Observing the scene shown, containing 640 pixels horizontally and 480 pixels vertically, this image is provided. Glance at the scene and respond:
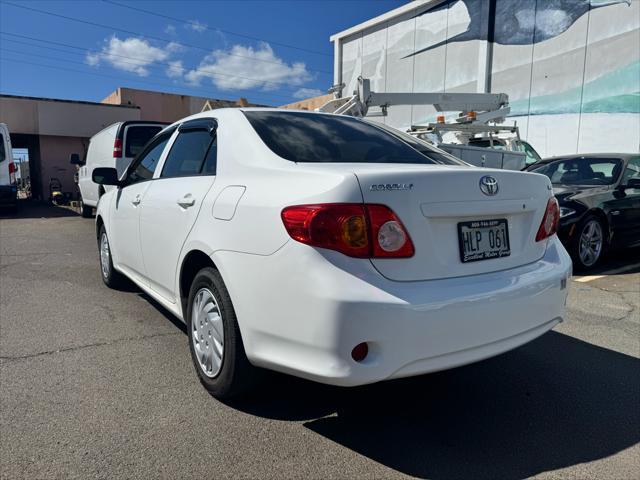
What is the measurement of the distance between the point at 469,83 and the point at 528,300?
18197mm

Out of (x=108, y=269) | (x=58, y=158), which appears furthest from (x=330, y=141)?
(x=58, y=158)

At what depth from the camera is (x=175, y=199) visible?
3271mm

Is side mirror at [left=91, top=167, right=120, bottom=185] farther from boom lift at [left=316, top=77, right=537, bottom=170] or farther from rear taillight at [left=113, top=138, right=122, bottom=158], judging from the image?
boom lift at [left=316, top=77, right=537, bottom=170]

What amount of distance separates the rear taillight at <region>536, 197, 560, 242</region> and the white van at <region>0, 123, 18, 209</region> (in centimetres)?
1442

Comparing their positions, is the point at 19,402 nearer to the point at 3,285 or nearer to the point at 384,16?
the point at 3,285

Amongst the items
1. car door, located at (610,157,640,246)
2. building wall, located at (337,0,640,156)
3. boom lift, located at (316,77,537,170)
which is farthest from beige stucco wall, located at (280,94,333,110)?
car door, located at (610,157,640,246)

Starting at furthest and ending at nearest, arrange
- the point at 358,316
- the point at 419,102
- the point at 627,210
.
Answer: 1. the point at 419,102
2. the point at 627,210
3. the point at 358,316

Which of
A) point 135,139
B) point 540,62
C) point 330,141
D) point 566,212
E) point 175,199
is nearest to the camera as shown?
point 330,141

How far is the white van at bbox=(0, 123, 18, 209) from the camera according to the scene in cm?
1351

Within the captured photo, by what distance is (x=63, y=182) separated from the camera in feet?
69.4

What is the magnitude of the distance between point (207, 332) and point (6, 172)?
13.5 metres

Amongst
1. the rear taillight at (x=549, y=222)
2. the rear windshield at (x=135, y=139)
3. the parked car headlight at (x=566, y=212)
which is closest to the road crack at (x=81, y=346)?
the rear taillight at (x=549, y=222)

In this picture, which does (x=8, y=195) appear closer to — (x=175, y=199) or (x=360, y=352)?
(x=175, y=199)

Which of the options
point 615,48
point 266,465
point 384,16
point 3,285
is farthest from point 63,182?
point 266,465
